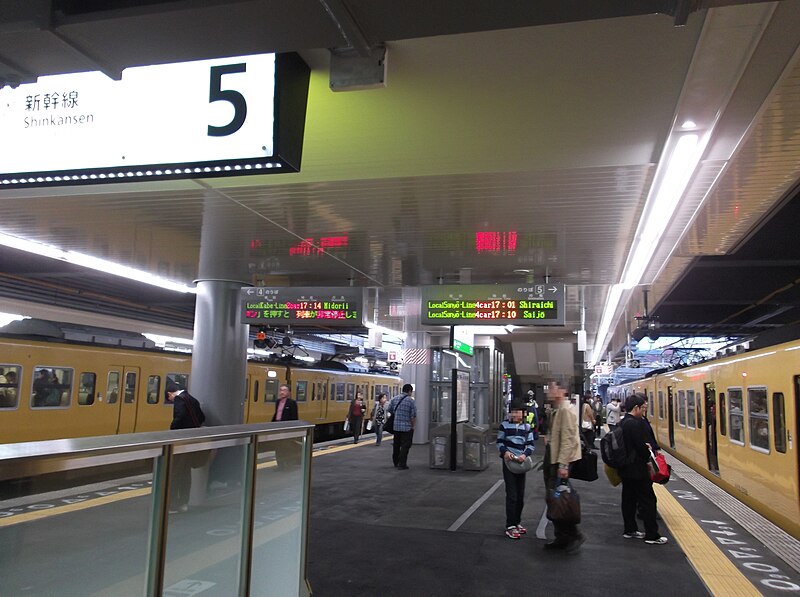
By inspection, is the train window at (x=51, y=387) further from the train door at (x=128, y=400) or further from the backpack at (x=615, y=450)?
the backpack at (x=615, y=450)

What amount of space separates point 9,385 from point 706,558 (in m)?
9.28

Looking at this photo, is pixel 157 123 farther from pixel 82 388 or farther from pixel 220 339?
pixel 82 388

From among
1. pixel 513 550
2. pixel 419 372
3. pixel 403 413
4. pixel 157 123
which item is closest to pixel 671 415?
pixel 419 372

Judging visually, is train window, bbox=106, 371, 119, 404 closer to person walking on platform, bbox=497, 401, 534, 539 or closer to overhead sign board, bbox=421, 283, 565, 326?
overhead sign board, bbox=421, 283, 565, 326

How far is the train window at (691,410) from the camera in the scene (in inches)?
525

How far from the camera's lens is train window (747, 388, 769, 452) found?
7924 mm

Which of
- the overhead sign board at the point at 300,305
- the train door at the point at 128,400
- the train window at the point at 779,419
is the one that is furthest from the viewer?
the train door at the point at 128,400

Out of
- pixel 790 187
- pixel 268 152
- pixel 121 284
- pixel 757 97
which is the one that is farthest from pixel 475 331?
pixel 268 152

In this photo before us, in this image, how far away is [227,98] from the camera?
329cm

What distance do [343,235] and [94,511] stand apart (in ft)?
16.9

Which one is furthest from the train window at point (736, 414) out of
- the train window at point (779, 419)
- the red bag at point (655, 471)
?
the red bag at point (655, 471)

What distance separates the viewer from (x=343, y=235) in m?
7.45

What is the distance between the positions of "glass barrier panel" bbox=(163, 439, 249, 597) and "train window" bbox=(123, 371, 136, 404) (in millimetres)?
9072

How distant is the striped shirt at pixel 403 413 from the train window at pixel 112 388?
16.6ft
